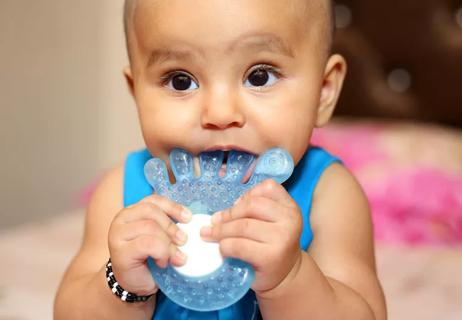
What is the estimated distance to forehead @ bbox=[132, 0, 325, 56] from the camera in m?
0.92

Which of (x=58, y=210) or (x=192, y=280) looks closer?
(x=192, y=280)

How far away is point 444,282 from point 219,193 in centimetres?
91

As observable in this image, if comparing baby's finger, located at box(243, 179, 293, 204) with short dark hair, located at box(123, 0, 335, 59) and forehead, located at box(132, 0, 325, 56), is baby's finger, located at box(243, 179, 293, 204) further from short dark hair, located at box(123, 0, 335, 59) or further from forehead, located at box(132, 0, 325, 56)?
short dark hair, located at box(123, 0, 335, 59)

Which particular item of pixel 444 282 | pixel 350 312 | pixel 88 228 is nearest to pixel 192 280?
pixel 350 312

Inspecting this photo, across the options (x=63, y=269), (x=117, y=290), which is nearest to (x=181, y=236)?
(x=117, y=290)

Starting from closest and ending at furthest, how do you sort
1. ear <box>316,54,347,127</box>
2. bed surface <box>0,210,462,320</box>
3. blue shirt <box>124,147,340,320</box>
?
blue shirt <box>124,147,340,320</box> < ear <box>316,54,347,127</box> < bed surface <box>0,210,462,320</box>

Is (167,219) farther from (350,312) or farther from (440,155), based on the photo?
(440,155)

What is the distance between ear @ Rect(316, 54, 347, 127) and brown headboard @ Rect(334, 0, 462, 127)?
5.15 feet

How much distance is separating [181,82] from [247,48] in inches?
3.9

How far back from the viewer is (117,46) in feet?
10.2

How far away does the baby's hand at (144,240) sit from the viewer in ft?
2.62

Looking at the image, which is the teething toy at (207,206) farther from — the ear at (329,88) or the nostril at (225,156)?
the ear at (329,88)

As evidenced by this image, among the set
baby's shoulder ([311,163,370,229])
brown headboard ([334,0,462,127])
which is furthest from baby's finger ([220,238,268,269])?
brown headboard ([334,0,462,127])

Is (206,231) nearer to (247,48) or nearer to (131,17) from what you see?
(247,48)
